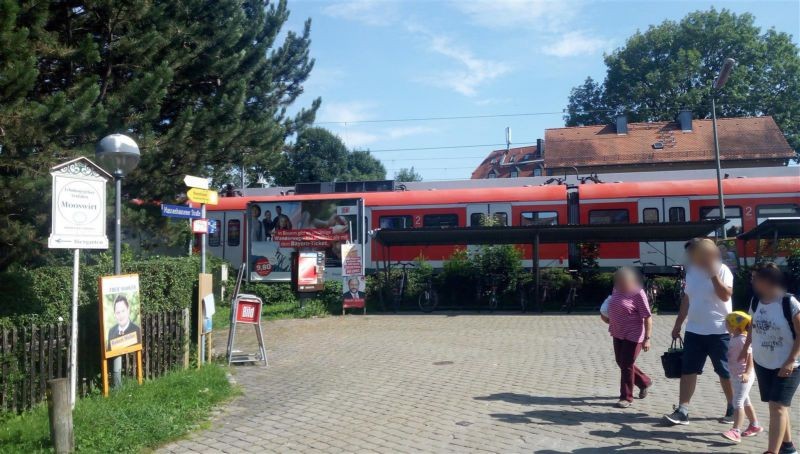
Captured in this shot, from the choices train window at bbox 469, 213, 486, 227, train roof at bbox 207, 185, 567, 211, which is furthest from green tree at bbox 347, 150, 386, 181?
train window at bbox 469, 213, 486, 227

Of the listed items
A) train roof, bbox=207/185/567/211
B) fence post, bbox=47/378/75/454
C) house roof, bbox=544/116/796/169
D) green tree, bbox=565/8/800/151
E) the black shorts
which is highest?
green tree, bbox=565/8/800/151

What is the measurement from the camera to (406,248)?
70.8ft

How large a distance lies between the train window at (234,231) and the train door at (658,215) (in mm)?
13324

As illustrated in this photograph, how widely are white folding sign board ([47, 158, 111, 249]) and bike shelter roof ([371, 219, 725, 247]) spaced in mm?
10576

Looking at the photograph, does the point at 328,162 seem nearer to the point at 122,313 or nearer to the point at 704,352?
the point at 122,313

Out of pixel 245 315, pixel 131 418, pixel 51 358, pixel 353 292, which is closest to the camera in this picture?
pixel 131 418

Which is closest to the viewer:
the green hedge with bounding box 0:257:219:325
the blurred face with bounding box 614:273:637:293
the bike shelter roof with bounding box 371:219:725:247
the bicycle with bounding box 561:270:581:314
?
the blurred face with bounding box 614:273:637:293

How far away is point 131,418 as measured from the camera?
23.4ft

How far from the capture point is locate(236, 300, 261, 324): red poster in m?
10.9

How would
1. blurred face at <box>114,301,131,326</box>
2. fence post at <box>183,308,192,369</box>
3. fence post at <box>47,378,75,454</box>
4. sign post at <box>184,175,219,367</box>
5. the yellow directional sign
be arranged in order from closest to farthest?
fence post at <box>47,378,75,454</box> < blurred face at <box>114,301,131,326</box> < fence post at <box>183,308,192,369</box> < sign post at <box>184,175,219,367</box> < the yellow directional sign

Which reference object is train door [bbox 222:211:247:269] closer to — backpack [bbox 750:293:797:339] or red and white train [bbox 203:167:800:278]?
red and white train [bbox 203:167:800:278]

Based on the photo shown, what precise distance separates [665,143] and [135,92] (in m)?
45.7

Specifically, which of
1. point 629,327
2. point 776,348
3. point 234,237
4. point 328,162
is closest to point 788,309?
point 776,348

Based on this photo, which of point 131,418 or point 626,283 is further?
point 626,283
